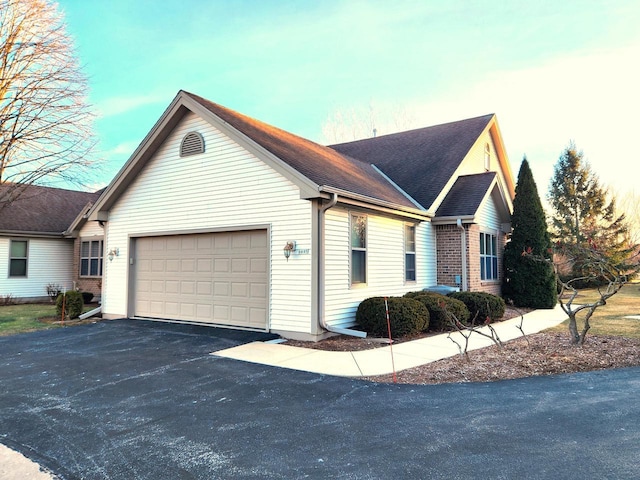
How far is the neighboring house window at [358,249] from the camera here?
10453 millimetres

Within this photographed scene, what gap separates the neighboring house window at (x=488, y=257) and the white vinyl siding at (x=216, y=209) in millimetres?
7849

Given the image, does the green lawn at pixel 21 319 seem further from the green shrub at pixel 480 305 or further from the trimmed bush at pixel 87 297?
the green shrub at pixel 480 305

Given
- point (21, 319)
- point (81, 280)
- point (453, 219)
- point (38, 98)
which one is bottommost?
point (21, 319)

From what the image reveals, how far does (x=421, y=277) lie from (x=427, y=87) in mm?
11764

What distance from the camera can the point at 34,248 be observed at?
1895 cm

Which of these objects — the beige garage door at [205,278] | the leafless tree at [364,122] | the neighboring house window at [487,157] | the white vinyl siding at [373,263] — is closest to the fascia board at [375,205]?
the white vinyl siding at [373,263]

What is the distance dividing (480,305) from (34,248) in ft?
61.0

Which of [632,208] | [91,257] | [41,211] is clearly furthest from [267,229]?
[632,208]

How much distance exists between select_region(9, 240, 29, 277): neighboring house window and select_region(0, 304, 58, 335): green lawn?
185 cm

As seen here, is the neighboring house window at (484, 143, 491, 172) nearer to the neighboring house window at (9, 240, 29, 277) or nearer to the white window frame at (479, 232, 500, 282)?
the white window frame at (479, 232, 500, 282)

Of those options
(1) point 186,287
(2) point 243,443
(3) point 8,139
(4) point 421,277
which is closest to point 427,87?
(4) point 421,277

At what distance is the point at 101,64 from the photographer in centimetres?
1716

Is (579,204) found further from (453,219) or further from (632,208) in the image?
(453,219)

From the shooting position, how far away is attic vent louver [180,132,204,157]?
11461 millimetres
